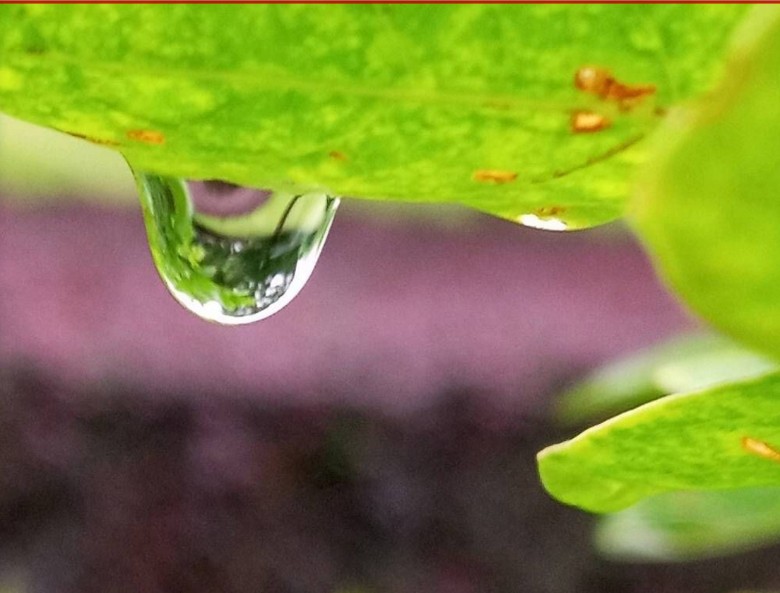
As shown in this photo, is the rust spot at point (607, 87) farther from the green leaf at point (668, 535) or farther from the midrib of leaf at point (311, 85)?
the green leaf at point (668, 535)

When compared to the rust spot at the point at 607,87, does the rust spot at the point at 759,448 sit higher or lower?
lower

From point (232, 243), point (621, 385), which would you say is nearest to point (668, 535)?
point (621, 385)

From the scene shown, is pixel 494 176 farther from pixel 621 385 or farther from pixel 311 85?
pixel 621 385

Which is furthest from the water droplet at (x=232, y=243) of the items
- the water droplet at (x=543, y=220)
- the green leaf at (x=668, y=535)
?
the green leaf at (x=668, y=535)

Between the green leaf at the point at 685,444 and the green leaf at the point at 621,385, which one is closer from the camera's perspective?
the green leaf at the point at 685,444

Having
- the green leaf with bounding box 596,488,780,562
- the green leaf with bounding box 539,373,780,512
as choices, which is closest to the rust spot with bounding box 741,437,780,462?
the green leaf with bounding box 539,373,780,512

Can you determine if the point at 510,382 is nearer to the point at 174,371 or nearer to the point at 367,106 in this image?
the point at 174,371

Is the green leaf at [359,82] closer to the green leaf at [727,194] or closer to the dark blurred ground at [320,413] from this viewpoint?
the green leaf at [727,194]

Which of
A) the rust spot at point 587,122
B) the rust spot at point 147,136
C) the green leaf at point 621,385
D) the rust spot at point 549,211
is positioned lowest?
the green leaf at point 621,385
